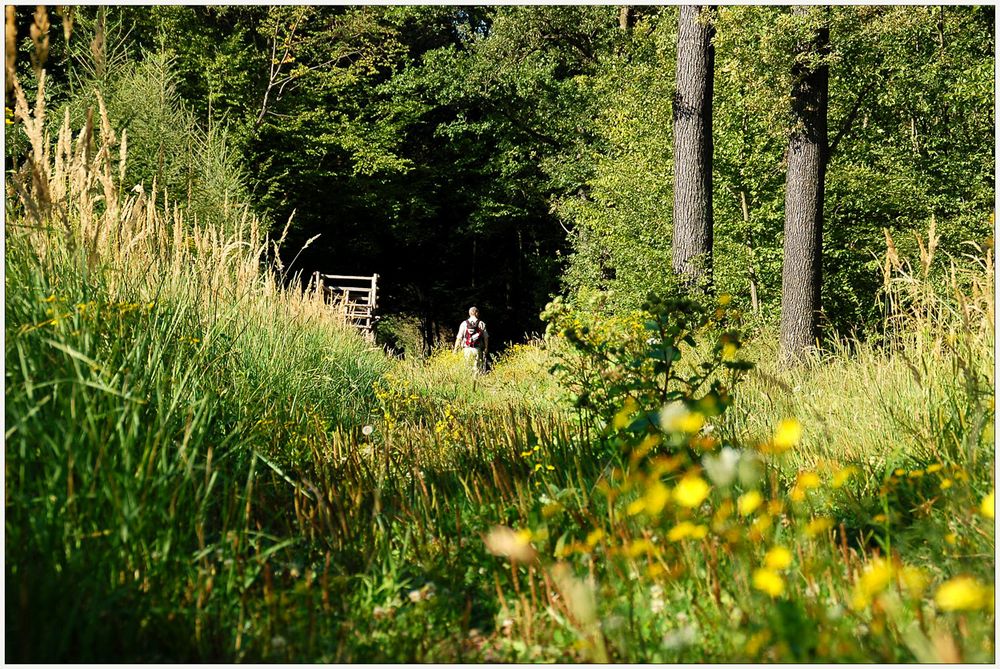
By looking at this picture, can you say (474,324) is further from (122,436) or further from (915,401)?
(122,436)

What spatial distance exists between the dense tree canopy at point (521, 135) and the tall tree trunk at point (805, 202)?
7.1 inches

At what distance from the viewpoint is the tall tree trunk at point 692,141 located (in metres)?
9.17

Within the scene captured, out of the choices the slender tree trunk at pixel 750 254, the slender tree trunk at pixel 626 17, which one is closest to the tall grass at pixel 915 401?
the slender tree trunk at pixel 750 254

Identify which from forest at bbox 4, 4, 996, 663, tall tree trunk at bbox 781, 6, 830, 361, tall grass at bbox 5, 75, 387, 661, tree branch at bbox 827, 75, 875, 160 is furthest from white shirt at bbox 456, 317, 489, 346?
tall grass at bbox 5, 75, 387, 661

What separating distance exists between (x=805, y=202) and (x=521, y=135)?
15461 millimetres

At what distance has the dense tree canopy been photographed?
1087 cm

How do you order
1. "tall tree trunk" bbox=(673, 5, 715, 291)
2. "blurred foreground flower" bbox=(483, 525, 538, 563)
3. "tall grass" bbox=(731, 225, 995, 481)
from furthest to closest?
"tall tree trunk" bbox=(673, 5, 715, 291)
"tall grass" bbox=(731, 225, 995, 481)
"blurred foreground flower" bbox=(483, 525, 538, 563)

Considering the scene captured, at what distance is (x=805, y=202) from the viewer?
848 cm

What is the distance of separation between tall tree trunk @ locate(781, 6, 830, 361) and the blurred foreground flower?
21.3 ft

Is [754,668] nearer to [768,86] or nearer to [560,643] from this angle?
[560,643]

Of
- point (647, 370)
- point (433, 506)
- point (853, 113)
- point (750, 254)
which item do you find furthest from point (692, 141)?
point (433, 506)

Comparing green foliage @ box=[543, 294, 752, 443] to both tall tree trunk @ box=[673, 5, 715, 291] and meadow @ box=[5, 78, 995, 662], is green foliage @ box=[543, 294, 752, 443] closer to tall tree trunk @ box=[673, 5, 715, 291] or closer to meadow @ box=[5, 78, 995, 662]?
meadow @ box=[5, 78, 995, 662]

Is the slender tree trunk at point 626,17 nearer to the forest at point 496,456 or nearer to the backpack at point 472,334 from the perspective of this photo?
the backpack at point 472,334

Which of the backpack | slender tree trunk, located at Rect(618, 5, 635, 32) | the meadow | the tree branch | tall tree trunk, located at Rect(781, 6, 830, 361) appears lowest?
the backpack
